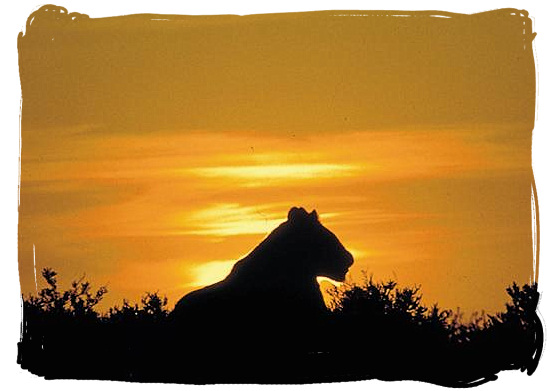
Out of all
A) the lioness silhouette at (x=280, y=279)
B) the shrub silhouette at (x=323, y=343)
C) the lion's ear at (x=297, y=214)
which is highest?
the lion's ear at (x=297, y=214)

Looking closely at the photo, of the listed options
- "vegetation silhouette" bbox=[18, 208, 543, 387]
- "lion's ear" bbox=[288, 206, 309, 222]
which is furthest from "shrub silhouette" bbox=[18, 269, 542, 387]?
"lion's ear" bbox=[288, 206, 309, 222]

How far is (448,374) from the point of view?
286cm

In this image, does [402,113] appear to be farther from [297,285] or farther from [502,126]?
[297,285]

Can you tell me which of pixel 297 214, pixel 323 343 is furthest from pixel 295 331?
pixel 297 214

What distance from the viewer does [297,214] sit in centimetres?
281

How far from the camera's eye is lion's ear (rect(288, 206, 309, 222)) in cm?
281

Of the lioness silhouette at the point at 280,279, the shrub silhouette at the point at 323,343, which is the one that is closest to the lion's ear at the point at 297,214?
the lioness silhouette at the point at 280,279

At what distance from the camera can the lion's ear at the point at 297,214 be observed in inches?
110

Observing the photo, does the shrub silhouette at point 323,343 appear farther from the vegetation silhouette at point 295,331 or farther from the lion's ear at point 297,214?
the lion's ear at point 297,214

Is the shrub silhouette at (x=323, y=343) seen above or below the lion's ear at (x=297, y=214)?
below

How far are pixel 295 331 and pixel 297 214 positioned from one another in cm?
34

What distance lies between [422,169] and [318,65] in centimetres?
43

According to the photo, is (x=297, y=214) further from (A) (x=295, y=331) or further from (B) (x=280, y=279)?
(A) (x=295, y=331)

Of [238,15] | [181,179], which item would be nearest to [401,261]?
[181,179]
